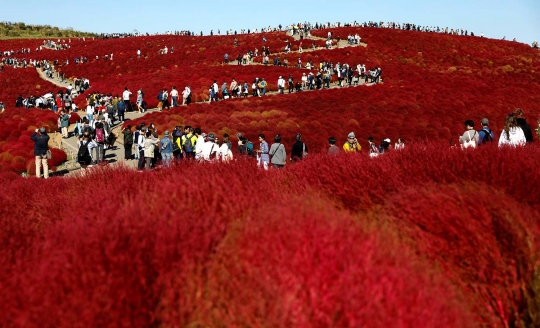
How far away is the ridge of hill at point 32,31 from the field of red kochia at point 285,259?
10001 cm

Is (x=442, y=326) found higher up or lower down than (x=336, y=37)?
lower down

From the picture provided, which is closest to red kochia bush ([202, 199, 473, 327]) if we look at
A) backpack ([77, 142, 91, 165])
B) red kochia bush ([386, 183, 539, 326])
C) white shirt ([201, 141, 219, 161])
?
red kochia bush ([386, 183, 539, 326])

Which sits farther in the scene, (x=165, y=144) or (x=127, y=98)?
(x=127, y=98)

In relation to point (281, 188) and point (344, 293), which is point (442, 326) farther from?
point (281, 188)

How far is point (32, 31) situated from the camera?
9925 cm

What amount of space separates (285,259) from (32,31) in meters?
113

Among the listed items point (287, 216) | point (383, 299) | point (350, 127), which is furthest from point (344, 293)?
point (350, 127)

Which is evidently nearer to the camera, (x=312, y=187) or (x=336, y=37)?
(x=312, y=187)

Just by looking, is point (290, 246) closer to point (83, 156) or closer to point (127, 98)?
point (83, 156)

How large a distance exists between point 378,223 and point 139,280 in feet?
8.68

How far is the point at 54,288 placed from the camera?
3.57 m

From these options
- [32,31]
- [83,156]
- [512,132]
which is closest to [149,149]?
[83,156]

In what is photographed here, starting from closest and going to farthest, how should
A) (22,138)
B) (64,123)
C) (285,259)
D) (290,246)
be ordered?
1. (285,259)
2. (290,246)
3. (22,138)
4. (64,123)

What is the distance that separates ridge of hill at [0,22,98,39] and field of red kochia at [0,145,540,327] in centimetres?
10001
